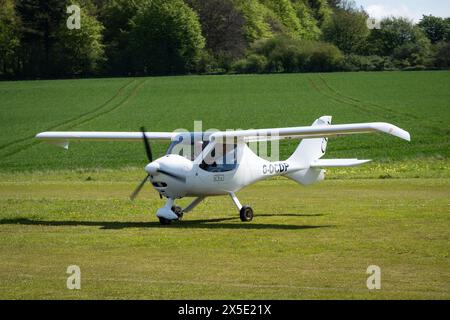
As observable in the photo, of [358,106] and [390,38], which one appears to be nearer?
[358,106]

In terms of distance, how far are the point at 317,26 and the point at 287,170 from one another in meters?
126

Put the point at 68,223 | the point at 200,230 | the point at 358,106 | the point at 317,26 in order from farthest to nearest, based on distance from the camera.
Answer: the point at 317,26
the point at 358,106
the point at 68,223
the point at 200,230

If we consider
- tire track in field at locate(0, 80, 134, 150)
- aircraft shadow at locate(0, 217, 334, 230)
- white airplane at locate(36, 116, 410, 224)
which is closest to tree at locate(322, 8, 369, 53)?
tire track in field at locate(0, 80, 134, 150)

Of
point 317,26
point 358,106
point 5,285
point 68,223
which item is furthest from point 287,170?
point 317,26

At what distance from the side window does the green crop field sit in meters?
1.30

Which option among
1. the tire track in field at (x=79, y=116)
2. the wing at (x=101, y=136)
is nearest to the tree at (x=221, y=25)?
the tire track in field at (x=79, y=116)

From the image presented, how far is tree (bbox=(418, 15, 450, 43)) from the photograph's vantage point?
118281mm

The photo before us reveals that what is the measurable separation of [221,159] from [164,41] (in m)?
77.6

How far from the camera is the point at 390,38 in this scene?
109m

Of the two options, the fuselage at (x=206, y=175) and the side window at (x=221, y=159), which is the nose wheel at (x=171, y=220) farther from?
the side window at (x=221, y=159)

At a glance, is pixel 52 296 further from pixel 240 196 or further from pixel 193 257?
pixel 240 196

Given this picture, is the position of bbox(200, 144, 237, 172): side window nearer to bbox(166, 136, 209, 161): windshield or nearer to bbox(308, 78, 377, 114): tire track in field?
bbox(166, 136, 209, 161): windshield

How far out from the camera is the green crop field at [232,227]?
14.1 m

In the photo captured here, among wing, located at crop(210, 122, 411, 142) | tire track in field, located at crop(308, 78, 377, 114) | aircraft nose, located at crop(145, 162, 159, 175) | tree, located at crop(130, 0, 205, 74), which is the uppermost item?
tree, located at crop(130, 0, 205, 74)
